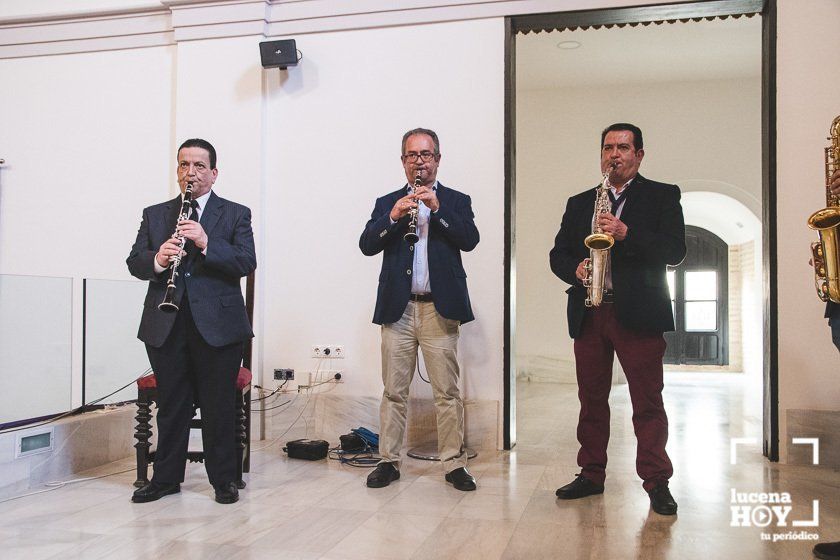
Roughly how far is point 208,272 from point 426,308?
1.01 metres

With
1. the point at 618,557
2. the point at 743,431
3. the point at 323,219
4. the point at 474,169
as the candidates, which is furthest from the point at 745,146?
the point at 618,557

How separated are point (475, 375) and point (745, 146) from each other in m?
5.50

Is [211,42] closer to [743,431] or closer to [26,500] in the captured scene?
[26,500]

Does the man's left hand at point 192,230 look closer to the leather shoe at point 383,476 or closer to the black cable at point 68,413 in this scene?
the black cable at point 68,413

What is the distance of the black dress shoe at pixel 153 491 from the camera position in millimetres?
3143

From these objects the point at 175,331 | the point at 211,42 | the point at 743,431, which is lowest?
the point at 743,431

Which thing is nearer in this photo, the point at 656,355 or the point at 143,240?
the point at 656,355

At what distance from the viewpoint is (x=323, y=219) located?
475 centimetres

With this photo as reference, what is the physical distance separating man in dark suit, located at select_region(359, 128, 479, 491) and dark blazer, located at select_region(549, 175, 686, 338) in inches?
21.3

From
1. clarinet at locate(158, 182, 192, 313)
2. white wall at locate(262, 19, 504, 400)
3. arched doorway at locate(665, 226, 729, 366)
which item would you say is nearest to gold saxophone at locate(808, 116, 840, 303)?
white wall at locate(262, 19, 504, 400)

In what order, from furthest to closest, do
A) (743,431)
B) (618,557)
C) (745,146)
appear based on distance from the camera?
(745,146), (743,431), (618,557)

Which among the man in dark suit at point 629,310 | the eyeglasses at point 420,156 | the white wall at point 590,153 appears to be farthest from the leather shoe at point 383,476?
the white wall at point 590,153

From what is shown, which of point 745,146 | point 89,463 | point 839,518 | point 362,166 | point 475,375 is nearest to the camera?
point 839,518

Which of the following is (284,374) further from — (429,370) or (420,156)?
(420,156)
